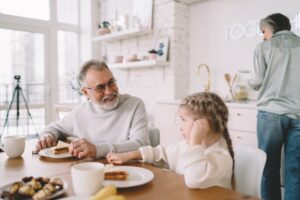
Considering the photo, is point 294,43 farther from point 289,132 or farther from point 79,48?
point 79,48

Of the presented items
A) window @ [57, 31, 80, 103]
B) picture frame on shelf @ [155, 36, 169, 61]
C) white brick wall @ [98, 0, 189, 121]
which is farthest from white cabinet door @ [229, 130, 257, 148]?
window @ [57, 31, 80, 103]

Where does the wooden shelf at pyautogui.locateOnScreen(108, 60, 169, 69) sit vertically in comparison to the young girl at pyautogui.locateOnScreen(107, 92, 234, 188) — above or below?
above

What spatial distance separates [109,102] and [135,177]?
73 centimetres

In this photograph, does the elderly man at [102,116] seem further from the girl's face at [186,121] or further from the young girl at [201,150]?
the girl's face at [186,121]

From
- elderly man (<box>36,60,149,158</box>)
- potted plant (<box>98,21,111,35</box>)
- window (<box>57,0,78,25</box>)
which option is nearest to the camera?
elderly man (<box>36,60,149,158</box>)

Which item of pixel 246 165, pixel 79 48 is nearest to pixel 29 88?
pixel 79 48

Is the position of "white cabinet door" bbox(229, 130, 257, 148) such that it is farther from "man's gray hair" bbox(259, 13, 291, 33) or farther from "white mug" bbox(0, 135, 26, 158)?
"white mug" bbox(0, 135, 26, 158)

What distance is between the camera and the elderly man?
1596 mm

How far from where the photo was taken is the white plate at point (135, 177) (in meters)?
0.89

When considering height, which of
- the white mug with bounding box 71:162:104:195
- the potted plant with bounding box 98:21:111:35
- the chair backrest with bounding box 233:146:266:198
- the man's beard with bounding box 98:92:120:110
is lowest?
the chair backrest with bounding box 233:146:266:198

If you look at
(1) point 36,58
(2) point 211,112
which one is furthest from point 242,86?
(1) point 36,58

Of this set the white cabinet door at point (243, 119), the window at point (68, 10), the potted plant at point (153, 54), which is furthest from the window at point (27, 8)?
the white cabinet door at point (243, 119)

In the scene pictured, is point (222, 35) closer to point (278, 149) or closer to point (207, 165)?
point (278, 149)

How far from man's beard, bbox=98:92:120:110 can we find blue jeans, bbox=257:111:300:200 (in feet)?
3.95
